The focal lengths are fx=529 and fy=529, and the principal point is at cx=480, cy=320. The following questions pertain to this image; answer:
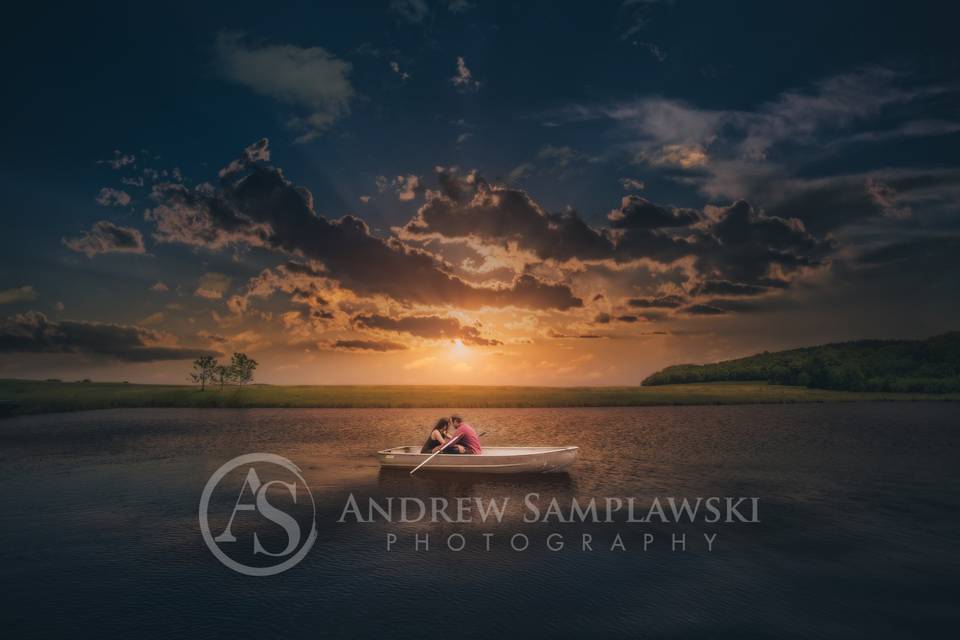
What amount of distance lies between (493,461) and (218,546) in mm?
14977

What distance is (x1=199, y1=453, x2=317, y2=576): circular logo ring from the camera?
16750mm

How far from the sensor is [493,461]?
2992 centimetres

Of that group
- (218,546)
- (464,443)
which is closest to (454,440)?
(464,443)

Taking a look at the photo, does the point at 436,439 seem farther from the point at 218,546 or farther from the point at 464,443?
the point at 218,546

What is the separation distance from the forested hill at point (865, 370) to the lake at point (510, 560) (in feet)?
396

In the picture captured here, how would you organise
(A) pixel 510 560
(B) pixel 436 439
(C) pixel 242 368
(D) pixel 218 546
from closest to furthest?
(A) pixel 510 560
(D) pixel 218 546
(B) pixel 436 439
(C) pixel 242 368

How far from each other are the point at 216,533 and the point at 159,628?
7.86 meters

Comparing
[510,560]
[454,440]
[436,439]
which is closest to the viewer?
[510,560]

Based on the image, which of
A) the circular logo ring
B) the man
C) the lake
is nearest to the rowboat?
the man

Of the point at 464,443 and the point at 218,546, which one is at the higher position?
the point at 464,443

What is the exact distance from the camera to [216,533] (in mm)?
20312

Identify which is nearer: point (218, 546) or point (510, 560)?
point (510, 560)

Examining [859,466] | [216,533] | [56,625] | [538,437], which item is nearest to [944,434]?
[859,466]

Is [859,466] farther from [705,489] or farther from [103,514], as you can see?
[103,514]
